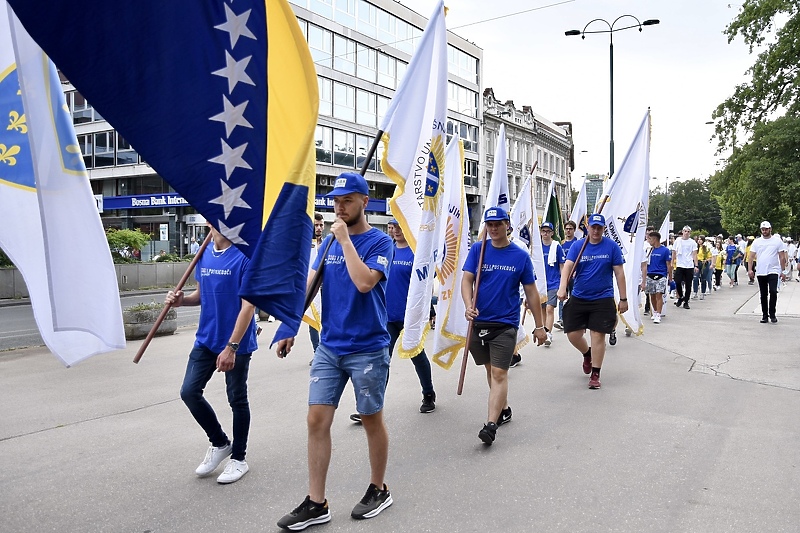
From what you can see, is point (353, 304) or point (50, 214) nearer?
point (50, 214)

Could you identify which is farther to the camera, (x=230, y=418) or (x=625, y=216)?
(x=625, y=216)

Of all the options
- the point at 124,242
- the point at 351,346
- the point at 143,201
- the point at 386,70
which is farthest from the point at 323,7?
the point at 351,346

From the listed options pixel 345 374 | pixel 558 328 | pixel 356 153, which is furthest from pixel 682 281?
pixel 356 153

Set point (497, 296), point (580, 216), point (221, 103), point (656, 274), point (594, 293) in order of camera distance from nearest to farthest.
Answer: point (221, 103) → point (497, 296) → point (594, 293) → point (580, 216) → point (656, 274)

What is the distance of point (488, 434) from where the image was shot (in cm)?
505

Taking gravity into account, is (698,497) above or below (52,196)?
below

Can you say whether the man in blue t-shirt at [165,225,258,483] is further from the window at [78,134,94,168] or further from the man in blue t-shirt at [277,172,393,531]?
the window at [78,134,94,168]

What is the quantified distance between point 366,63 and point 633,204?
3214cm

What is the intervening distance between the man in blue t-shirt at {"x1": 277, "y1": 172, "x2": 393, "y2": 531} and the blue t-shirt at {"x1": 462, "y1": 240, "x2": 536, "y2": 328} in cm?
188

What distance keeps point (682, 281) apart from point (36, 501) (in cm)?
1541

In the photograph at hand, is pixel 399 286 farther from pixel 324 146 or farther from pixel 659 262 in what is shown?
pixel 324 146

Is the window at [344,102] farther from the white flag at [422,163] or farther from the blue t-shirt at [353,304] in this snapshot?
the blue t-shirt at [353,304]

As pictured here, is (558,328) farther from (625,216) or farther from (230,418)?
(230,418)

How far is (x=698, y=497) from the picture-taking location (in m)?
4.12
